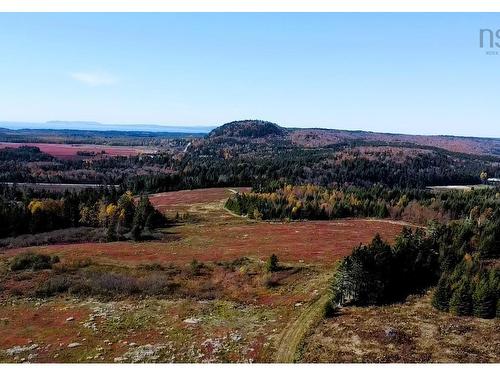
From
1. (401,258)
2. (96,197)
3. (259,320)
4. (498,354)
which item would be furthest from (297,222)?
(498,354)

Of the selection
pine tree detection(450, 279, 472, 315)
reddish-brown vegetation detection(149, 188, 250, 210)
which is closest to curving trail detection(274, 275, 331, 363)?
pine tree detection(450, 279, 472, 315)

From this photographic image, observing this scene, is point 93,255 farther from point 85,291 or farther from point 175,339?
point 175,339

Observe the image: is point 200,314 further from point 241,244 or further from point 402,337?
point 241,244

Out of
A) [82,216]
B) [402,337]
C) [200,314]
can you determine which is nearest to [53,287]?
[200,314]

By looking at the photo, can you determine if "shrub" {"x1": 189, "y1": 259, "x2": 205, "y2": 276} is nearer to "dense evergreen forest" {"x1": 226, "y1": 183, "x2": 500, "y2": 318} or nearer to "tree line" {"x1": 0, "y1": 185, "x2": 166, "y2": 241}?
"dense evergreen forest" {"x1": 226, "y1": 183, "x2": 500, "y2": 318}

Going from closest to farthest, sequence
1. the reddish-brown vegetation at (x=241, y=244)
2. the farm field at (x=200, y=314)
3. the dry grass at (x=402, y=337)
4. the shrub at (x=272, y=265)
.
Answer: the dry grass at (x=402, y=337) < the farm field at (x=200, y=314) < the shrub at (x=272, y=265) < the reddish-brown vegetation at (x=241, y=244)

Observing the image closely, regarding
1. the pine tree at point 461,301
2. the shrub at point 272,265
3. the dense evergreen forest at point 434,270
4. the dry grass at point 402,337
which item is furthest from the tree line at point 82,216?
the pine tree at point 461,301

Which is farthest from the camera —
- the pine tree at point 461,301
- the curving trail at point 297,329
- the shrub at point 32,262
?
the shrub at point 32,262

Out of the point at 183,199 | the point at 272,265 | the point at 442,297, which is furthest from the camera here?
the point at 183,199

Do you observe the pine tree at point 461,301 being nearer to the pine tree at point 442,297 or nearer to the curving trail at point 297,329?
the pine tree at point 442,297

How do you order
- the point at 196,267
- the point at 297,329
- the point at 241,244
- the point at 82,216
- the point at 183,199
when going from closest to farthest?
the point at 297,329 → the point at 196,267 → the point at 241,244 → the point at 82,216 → the point at 183,199
